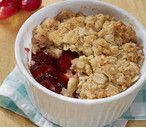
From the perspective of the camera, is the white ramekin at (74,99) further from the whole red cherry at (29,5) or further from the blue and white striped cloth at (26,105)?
the whole red cherry at (29,5)

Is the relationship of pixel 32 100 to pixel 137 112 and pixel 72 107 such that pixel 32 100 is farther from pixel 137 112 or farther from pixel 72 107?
pixel 137 112

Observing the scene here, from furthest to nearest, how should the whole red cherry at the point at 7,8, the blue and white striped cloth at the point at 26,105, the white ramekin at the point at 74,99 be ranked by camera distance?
the whole red cherry at the point at 7,8 < the blue and white striped cloth at the point at 26,105 < the white ramekin at the point at 74,99

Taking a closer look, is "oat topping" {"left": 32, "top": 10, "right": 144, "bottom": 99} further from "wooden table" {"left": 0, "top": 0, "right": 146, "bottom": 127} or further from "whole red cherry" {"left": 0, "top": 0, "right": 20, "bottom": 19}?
"whole red cherry" {"left": 0, "top": 0, "right": 20, "bottom": 19}

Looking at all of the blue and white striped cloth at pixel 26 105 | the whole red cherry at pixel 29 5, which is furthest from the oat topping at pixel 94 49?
the whole red cherry at pixel 29 5

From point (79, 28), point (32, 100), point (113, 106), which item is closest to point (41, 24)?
point (79, 28)

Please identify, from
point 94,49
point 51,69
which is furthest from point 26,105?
point 94,49

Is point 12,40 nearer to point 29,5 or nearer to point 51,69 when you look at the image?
point 29,5
